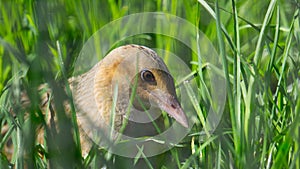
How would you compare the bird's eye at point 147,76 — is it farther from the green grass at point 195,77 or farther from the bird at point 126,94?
the green grass at point 195,77

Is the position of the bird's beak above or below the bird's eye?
below

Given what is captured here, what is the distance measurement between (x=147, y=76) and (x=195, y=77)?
28 cm

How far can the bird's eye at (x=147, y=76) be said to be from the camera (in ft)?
9.77

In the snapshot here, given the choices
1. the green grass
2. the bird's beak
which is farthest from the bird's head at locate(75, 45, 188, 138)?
the green grass

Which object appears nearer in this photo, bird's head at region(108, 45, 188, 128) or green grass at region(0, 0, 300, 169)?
green grass at region(0, 0, 300, 169)

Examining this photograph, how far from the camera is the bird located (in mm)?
2955

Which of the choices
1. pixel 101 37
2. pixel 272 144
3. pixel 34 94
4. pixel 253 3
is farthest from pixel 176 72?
pixel 34 94

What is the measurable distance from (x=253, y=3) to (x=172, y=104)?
3.83 feet

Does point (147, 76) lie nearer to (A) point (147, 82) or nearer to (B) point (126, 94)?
(A) point (147, 82)

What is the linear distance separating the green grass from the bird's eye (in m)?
0.20

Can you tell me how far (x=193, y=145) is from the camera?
2.78 m

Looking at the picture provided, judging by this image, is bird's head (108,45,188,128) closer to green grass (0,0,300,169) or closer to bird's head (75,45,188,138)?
bird's head (75,45,188,138)

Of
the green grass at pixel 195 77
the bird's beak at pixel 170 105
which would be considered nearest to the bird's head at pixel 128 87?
the bird's beak at pixel 170 105

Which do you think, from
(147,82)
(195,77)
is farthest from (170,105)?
(195,77)
